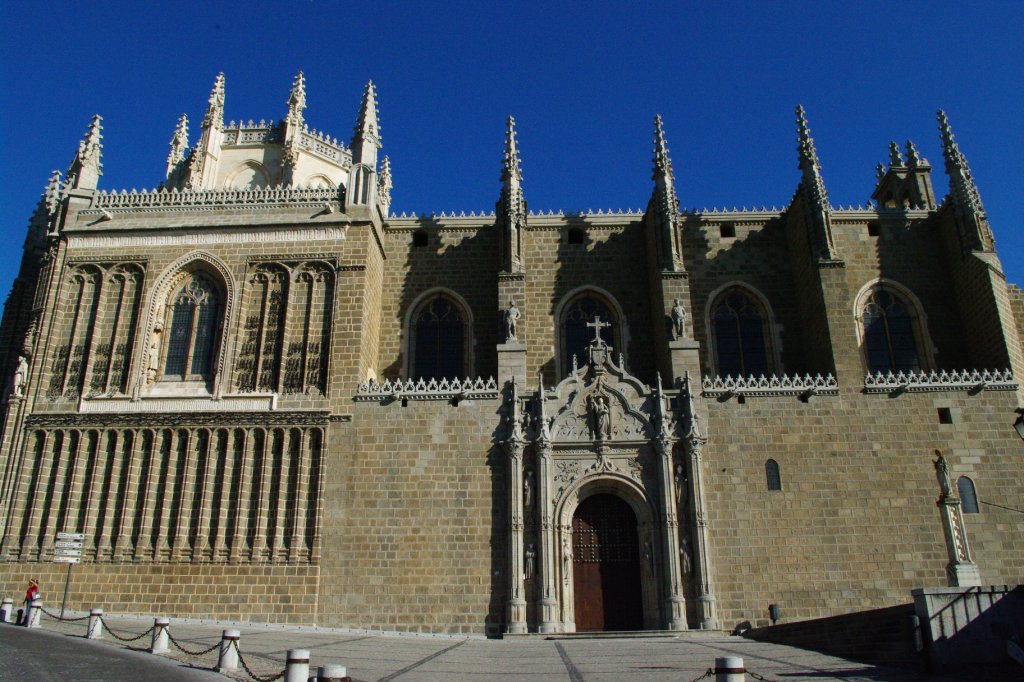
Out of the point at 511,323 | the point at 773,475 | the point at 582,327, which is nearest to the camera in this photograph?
the point at 773,475

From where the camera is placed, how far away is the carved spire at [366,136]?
2428 centimetres

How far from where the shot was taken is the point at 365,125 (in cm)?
2455

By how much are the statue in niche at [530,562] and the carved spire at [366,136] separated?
40.8 ft

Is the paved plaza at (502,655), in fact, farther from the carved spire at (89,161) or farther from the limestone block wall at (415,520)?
the carved spire at (89,161)

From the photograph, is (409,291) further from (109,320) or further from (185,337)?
(109,320)

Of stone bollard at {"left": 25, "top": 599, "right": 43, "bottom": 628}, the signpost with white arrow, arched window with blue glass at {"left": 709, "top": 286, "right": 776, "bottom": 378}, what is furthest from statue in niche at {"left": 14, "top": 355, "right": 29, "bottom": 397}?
arched window with blue glass at {"left": 709, "top": 286, "right": 776, "bottom": 378}

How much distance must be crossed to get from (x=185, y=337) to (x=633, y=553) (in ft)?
46.0

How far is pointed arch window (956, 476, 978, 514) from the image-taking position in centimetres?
1966

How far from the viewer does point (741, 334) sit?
24297 millimetres

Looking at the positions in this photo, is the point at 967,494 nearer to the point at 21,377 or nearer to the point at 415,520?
the point at 415,520

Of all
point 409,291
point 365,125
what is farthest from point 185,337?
point 365,125

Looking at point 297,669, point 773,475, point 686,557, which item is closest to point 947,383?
point 773,475

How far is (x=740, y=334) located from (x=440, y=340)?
9.30 m

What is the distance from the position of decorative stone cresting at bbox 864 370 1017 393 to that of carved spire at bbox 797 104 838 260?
3910 millimetres
